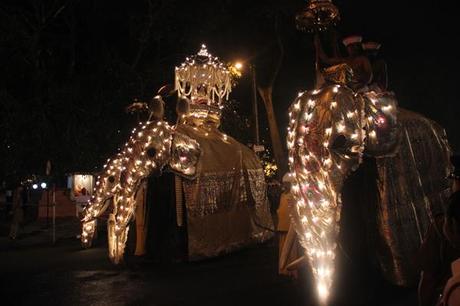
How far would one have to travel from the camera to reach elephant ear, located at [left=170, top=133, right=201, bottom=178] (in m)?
10.4

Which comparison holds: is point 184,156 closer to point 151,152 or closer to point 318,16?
point 151,152

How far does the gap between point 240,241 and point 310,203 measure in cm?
654

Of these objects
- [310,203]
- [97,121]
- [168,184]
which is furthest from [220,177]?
[97,121]

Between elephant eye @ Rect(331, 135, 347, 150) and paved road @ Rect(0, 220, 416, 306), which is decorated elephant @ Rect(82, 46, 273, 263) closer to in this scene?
paved road @ Rect(0, 220, 416, 306)

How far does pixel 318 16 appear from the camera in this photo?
21.1 feet

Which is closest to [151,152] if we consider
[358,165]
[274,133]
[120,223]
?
[120,223]

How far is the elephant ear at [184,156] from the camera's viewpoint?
34.0ft

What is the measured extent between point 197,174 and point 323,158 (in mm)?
5397

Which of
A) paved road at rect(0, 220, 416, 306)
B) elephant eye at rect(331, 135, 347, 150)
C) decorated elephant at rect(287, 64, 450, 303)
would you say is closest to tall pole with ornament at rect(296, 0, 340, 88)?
decorated elephant at rect(287, 64, 450, 303)

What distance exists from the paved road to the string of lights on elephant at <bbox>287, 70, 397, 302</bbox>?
176 cm

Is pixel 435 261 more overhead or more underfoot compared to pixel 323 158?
more underfoot

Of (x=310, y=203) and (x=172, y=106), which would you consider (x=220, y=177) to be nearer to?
(x=310, y=203)

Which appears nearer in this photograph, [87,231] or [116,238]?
[116,238]

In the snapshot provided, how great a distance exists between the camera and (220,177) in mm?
11492
